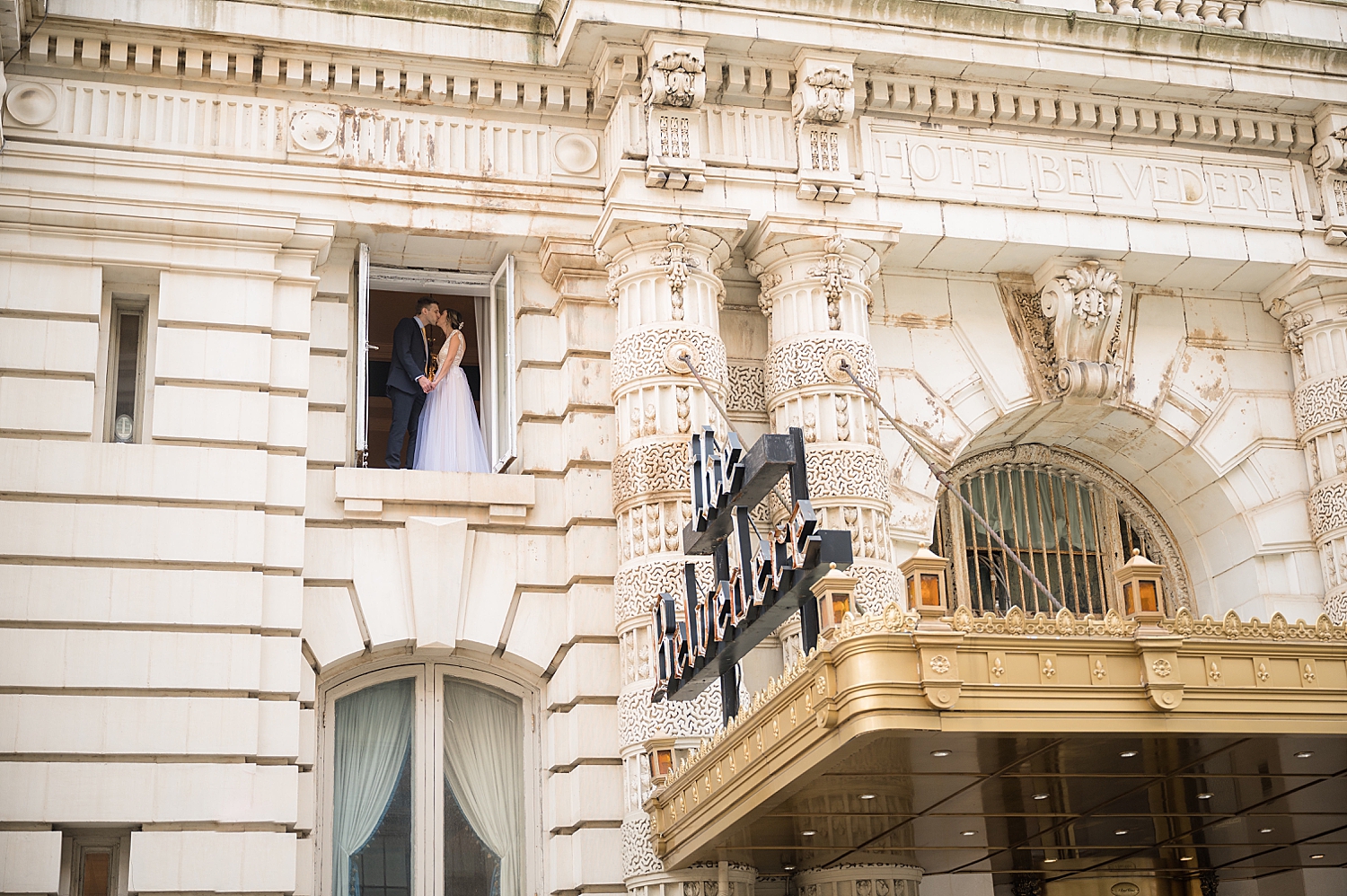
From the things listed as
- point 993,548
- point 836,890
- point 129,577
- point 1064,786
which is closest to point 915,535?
point 993,548

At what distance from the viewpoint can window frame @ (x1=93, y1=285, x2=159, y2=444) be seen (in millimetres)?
18562

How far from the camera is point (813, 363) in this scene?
19.3 meters

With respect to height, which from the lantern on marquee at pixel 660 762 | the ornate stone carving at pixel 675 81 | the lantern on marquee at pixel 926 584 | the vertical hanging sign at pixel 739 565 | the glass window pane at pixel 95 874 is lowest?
the glass window pane at pixel 95 874

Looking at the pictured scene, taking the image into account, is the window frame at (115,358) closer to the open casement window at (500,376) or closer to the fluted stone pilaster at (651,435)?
the open casement window at (500,376)

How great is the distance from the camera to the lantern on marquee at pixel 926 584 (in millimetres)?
12344

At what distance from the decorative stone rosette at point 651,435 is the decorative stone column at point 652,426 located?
0.01 m

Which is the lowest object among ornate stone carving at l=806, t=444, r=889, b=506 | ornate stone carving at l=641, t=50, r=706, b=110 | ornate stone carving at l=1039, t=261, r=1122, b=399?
ornate stone carving at l=806, t=444, r=889, b=506

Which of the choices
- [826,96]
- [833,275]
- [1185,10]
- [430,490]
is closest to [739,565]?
[430,490]

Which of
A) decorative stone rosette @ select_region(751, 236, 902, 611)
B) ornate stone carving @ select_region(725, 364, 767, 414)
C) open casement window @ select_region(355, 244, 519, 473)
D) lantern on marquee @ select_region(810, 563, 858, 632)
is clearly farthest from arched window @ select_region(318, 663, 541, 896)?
lantern on marquee @ select_region(810, 563, 858, 632)

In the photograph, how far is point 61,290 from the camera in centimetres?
1839

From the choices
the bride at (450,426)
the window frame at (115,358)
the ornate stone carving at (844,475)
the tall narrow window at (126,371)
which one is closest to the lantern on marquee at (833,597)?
the ornate stone carving at (844,475)

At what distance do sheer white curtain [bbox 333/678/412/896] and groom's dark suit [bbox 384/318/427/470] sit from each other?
2854 millimetres

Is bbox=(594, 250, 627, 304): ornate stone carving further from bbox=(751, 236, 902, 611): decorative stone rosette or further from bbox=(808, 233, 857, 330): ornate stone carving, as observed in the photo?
bbox=(808, 233, 857, 330): ornate stone carving

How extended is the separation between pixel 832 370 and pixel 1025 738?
7265mm
